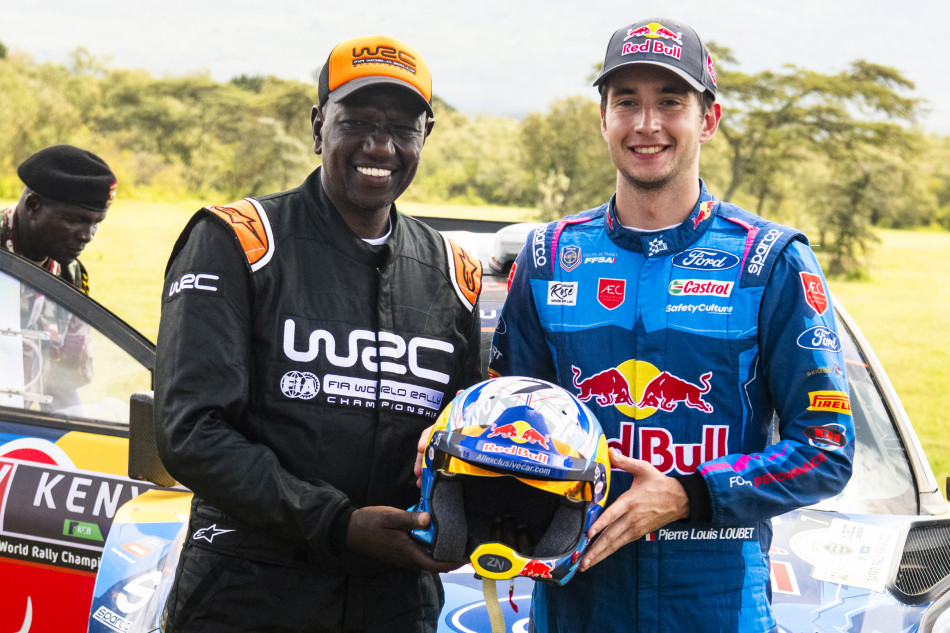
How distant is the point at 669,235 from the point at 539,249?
29 centimetres

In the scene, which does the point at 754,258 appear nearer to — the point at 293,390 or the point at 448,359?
the point at 448,359

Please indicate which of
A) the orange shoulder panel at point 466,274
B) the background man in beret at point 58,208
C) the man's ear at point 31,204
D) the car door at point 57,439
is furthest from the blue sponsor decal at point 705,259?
the man's ear at point 31,204

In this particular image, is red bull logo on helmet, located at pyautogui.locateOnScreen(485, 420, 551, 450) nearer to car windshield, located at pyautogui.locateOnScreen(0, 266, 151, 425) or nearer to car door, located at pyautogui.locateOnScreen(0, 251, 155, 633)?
car door, located at pyautogui.locateOnScreen(0, 251, 155, 633)

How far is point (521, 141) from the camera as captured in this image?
23484 millimetres

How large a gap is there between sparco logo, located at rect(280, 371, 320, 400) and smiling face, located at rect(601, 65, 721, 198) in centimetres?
76

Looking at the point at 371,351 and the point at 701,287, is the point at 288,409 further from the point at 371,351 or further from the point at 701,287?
the point at 701,287

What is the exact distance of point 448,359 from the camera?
83.0 inches

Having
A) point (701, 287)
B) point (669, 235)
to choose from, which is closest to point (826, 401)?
point (701, 287)

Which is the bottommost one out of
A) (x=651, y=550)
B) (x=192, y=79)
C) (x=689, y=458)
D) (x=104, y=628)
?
(x=104, y=628)

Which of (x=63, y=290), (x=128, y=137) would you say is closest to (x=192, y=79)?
(x=128, y=137)

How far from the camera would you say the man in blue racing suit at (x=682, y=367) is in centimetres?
188

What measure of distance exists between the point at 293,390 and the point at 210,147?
70.9ft

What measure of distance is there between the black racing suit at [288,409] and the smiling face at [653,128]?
538mm

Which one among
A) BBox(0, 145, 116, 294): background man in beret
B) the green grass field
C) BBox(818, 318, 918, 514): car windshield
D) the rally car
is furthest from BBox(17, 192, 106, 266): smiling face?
the green grass field
